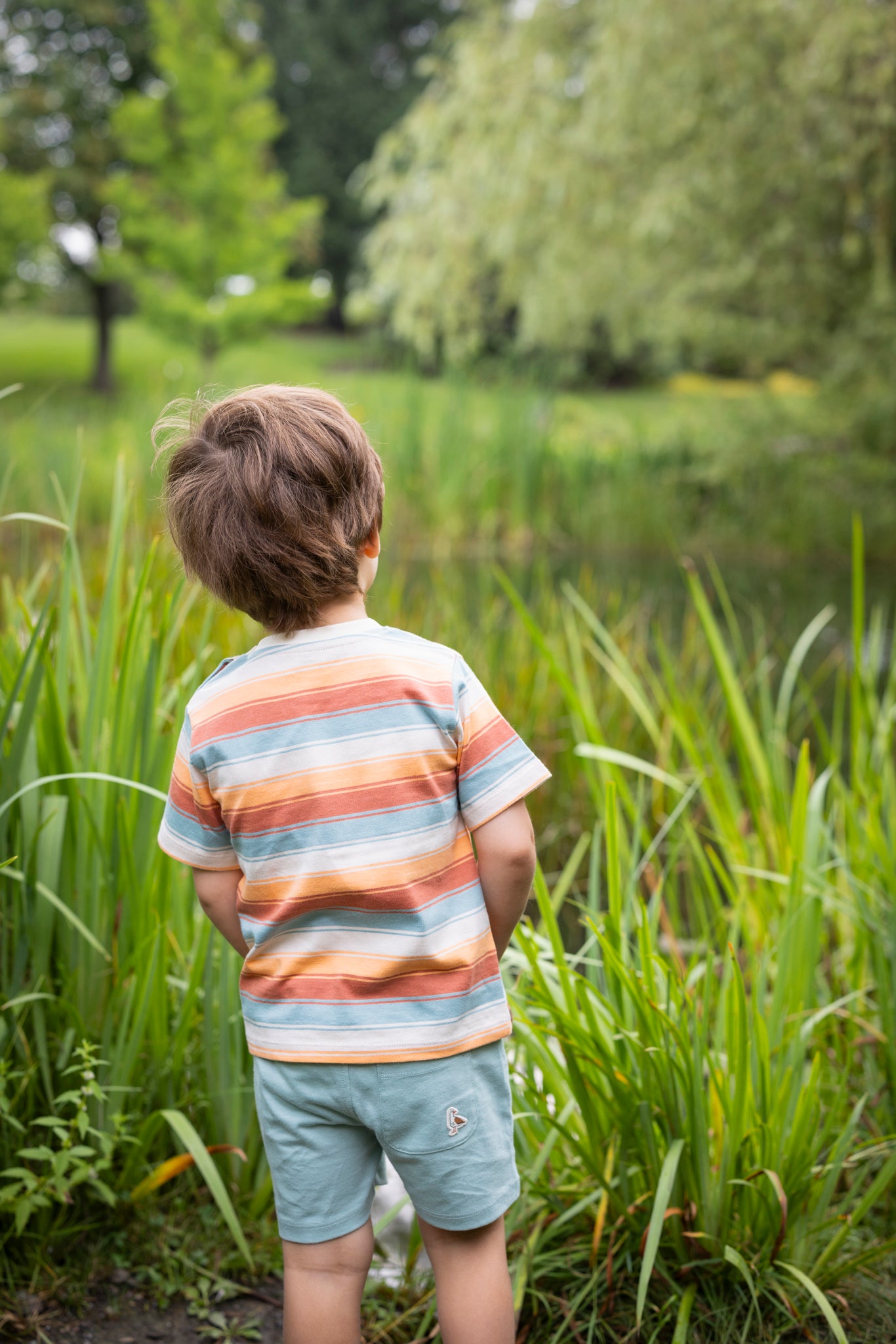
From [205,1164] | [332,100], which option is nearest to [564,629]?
[205,1164]

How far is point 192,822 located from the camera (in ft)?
3.82

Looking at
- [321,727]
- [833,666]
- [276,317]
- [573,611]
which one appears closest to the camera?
[321,727]

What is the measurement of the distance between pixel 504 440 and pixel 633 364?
67.3 feet

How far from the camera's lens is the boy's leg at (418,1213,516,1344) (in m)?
1.11

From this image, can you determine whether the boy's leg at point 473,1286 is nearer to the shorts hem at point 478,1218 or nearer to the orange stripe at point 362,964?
the shorts hem at point 478,1218

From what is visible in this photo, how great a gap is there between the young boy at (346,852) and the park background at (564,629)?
0.20 meters

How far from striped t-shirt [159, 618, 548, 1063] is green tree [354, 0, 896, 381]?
735cm

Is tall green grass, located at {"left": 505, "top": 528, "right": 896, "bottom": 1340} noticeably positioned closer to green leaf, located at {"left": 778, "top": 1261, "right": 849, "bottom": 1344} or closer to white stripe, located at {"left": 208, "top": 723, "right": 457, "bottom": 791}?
green leaf, located at {"left": 778, "top": 1261, "right": 849, "bottom": 1344}

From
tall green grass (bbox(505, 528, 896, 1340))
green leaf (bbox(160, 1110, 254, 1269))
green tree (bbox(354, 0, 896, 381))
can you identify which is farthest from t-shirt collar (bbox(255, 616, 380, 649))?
green tree (bbox(354, 0, 896, 381))

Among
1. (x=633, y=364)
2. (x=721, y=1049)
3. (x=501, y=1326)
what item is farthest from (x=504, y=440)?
(x=633, y=364)

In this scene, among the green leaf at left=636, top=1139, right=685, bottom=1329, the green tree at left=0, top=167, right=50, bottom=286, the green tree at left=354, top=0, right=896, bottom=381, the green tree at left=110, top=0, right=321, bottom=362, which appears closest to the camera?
the green leaf at left=636, top=1139, right=685, bottom=1329

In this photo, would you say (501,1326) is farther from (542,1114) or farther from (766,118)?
(766,118)

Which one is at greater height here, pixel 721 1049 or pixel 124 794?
pixel 124 794

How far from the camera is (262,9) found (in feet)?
105
